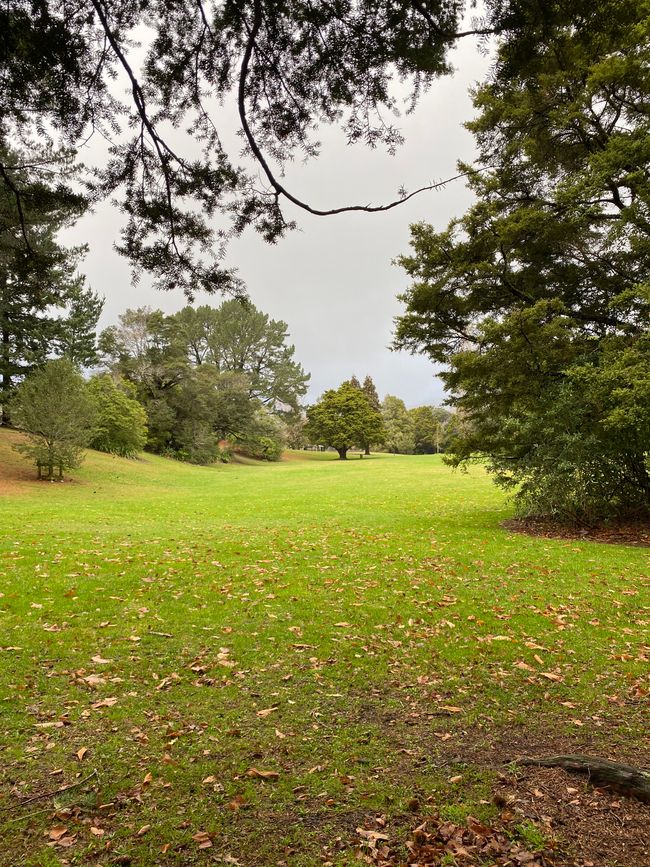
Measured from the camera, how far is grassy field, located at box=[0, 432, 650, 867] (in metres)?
2.70

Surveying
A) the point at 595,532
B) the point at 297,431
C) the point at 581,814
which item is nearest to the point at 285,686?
the point at 581,814

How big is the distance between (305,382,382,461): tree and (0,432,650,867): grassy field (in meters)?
45.9

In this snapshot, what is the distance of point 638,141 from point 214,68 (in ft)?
31.2

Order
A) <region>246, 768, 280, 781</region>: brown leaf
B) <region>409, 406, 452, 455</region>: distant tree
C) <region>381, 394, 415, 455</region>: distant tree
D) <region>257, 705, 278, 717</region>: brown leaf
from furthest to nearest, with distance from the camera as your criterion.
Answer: <region>409, 406, 452, 455</region>: distant tree, <region>381, 394, 415, 455</region>: distant tree, <region>257, 705, 278, 717</region>: brown leaf, <region>246, 768, 280, 781</region>: brown leaf

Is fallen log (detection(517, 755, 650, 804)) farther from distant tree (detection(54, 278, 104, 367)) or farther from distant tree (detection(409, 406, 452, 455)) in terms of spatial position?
distant tree (detection(409, 406, 452, 455))

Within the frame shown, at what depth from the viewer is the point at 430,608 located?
21.0ft

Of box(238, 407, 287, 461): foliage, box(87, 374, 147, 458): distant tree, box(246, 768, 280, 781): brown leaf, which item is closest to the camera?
box(246, 768, 280, 781): brown leaf

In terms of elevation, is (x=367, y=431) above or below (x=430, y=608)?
above

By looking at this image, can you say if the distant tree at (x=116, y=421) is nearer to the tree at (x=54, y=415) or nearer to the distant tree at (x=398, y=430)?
the tree at (x=54, y=415)

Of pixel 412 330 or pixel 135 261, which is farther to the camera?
pixel 412 330

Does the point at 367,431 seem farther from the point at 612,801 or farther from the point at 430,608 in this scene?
the point at 612,801

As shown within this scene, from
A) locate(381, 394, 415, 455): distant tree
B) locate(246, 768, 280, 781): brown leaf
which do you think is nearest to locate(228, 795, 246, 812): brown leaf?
locate(246, 768, 280, 781): brown leaf

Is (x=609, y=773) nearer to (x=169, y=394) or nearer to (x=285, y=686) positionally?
(x=285, y=686)

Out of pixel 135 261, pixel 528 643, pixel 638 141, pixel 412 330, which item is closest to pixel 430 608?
pixel 528 643
